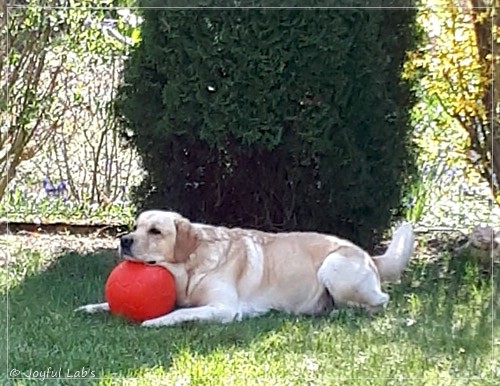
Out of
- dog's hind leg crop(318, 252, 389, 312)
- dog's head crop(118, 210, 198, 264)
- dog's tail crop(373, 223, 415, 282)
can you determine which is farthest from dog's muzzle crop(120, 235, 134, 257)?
dog's tail crop(373, 223, 415, 282)

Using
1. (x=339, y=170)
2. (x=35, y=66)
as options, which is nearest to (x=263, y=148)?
(x=339, y=170)

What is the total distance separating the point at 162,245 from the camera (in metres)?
3.77

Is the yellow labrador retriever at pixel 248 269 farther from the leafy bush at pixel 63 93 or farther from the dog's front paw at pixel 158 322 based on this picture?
the leafy bush at pixel 63 93

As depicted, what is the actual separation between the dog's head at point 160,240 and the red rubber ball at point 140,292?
47 mm

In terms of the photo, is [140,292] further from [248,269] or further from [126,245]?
[248,269]

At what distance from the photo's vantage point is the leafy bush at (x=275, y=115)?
4.39 meters

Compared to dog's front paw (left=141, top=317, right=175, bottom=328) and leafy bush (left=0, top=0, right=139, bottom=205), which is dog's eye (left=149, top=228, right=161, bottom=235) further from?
leafy bush (left=0, top=0, right=139, bottom=205)

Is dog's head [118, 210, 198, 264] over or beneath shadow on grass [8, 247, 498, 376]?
over

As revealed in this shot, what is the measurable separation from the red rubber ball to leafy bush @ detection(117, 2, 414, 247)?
34.4 inches

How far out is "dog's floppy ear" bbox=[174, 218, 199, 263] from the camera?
379 centimetres

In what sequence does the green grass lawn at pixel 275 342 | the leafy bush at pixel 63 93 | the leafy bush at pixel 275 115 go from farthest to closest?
the leafy bush at pixel 63 93
the leafy bush at pixel 275 115
the green grass lawn at pixel 275 342

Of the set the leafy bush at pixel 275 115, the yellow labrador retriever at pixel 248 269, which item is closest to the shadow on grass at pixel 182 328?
the yellow labrador retriever at pixel 248 269

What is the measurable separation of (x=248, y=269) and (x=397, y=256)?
2.29 ft

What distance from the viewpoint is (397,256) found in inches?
163
